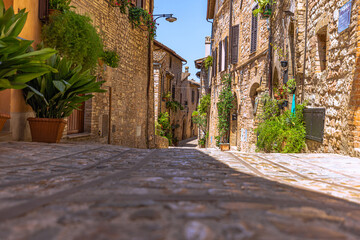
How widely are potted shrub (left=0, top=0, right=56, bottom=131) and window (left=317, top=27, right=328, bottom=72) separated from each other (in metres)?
4.42

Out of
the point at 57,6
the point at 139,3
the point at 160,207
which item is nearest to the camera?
the point at 160,207

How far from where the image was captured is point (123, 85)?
9.04 meters

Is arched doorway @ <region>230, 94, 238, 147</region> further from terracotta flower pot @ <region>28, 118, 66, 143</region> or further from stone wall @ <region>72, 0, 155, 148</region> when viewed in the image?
terracotta flower pot @ <region>28, 118, 66, 143</region>

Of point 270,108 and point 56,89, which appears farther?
point 270,108

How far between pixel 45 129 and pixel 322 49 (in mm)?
4860

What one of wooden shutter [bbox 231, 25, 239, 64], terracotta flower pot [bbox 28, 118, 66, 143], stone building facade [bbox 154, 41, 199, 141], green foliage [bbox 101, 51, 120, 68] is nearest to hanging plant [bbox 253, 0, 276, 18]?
wooden shutter [bbox 231, 25, 239, 64]

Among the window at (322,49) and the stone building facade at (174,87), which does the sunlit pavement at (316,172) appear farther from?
the stone building facade at (174,87)

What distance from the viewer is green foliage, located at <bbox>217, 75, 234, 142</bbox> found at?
13.1 meters

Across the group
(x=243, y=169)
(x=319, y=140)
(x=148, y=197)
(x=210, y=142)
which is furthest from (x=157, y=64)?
(x=148, y=197)

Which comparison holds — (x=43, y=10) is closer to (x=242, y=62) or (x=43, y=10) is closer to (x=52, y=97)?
(x=52, y=97)

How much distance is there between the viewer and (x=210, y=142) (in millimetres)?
16375

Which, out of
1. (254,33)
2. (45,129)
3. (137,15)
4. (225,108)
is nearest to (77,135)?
(45,129)

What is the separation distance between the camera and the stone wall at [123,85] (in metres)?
7.50

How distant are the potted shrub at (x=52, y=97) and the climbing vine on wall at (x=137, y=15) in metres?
3.96
